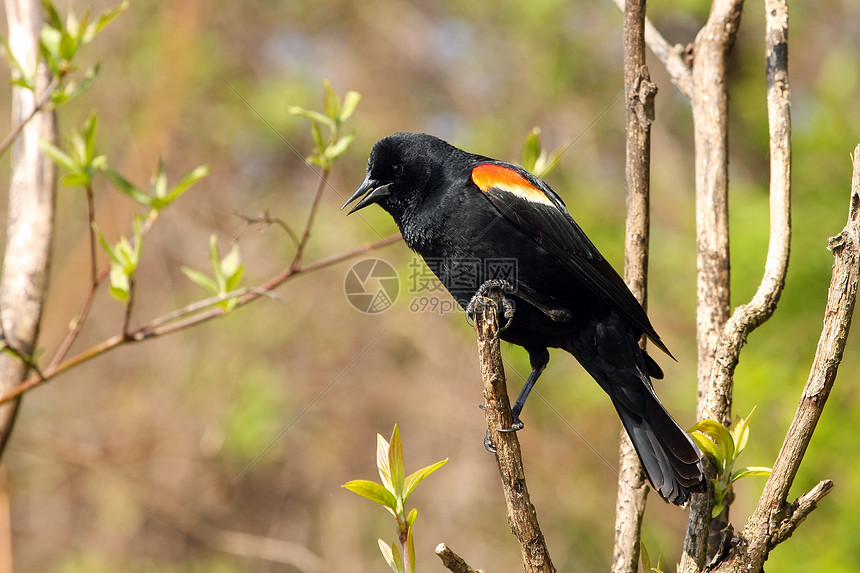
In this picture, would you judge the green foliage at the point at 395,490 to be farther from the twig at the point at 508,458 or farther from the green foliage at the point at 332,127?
the green foliage at the point at 332,127

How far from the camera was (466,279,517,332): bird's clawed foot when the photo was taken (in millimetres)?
2326

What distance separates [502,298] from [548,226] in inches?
21.1

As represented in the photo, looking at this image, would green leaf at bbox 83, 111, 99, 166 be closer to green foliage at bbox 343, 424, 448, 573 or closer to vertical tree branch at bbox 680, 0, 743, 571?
green foliage at bbox 343, 424, 448, 573

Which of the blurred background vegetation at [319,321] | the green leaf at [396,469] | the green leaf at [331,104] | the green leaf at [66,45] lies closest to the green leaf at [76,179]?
the green leaf at [66,45]

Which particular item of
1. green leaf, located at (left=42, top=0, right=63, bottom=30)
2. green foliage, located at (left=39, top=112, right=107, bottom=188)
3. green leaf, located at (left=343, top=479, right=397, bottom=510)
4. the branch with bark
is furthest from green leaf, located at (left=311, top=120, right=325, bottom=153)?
green leaf, located at (left=343, top=479, right=397, bottom=510)

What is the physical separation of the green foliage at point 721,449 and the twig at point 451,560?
743 millimetres

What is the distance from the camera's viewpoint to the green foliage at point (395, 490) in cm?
186

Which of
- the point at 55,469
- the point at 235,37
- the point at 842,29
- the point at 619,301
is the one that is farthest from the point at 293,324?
the point at 842,29

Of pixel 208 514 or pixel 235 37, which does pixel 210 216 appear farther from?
pixel 208 514

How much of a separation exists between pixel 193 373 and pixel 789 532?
6209mm

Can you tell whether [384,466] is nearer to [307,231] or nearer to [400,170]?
[307,231]

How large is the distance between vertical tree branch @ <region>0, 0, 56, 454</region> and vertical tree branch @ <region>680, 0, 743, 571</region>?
7.47 ft

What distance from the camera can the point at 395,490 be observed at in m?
1.94

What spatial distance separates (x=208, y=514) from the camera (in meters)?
7.18
